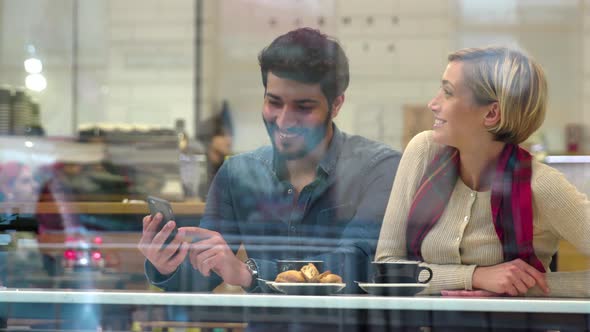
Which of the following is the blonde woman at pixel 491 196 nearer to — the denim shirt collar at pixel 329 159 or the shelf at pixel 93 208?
the denim shirt collar at pixel 329 159

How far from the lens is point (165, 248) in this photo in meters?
1.49

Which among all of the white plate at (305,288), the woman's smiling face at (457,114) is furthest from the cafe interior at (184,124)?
the woman's smiling face at (457,114)

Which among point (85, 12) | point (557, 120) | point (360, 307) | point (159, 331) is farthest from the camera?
point (85, 12)

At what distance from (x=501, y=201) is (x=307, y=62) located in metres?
0.47

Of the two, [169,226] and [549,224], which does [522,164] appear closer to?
[549,224]

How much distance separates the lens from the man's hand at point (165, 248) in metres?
1.48

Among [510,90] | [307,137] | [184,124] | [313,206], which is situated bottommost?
[184,124]

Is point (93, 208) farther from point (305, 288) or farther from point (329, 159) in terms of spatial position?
point (305, 288)

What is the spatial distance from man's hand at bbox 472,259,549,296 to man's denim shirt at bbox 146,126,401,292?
227 mm

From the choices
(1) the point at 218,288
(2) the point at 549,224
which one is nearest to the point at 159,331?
(1) the point at 218,288

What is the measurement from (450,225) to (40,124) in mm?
2465

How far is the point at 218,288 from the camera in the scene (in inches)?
55.3

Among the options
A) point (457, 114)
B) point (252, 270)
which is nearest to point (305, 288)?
point (252, 270)

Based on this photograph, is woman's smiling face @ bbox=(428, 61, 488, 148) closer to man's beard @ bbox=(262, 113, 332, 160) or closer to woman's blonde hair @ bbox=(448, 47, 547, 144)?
woman's blonde hair @ bbox=(448, 47, 547, 144)
